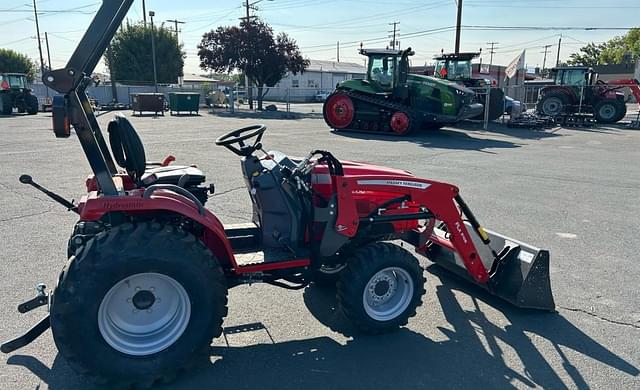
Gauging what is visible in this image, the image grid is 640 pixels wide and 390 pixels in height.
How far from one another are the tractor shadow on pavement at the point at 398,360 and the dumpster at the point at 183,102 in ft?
86.0

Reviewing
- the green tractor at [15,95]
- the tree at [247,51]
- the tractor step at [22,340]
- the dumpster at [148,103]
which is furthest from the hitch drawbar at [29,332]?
the tree at [247,51]

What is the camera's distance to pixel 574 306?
159 inches

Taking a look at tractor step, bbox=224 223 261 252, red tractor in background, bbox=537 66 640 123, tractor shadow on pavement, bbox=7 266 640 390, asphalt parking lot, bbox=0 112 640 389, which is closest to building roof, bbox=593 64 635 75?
red tractor in background, bbox=537 66 640 123

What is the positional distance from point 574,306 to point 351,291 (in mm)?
2056

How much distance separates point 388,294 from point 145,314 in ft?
5.65

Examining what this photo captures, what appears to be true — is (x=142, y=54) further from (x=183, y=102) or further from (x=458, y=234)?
(x=458, y=234)

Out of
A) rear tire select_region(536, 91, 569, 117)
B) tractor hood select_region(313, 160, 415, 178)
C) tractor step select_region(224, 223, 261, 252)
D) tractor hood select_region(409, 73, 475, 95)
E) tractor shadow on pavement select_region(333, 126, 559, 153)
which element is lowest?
tractor shadow on pavement select_region(333, 126, 559, 153)

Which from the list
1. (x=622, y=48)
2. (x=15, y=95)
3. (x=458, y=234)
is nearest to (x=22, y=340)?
(x=458, y=234)

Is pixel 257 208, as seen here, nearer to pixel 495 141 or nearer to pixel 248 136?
pixel 248 136

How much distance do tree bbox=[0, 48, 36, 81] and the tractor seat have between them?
66.5m

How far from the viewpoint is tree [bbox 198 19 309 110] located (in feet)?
113

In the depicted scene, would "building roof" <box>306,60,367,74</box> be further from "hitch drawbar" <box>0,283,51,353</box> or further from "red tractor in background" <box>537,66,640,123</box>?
"hitch drawbar" <box>0,283,51,353</box>

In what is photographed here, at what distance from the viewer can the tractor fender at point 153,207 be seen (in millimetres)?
2828

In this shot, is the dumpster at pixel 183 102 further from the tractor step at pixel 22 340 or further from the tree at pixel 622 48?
the tree at pixel 622 48
